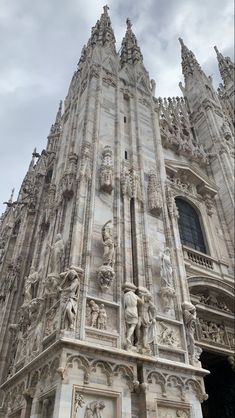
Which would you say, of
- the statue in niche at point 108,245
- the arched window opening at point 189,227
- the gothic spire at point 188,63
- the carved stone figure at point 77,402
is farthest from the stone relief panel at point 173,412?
the gothic spire at point 188,63

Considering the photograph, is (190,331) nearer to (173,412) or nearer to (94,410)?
(173,412)

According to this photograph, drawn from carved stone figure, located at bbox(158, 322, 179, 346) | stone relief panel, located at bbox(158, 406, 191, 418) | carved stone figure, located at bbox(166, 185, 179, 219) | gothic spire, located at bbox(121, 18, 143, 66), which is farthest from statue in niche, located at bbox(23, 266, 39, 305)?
gothic spire, located at bbox(121, 18, 143, 66)

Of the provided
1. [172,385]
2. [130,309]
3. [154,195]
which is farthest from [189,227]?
[172,385]

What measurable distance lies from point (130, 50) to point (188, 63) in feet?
27.7

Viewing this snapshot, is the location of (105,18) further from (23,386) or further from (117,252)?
(23,386)

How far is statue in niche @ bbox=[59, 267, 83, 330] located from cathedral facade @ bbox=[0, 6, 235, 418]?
1.0 inches

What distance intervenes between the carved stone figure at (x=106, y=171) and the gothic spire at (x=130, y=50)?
841 centimetres

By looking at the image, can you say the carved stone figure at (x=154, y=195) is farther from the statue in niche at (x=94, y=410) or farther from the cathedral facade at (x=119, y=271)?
the statue in niche at (x=94, y=410)

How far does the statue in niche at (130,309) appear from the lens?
7.95m

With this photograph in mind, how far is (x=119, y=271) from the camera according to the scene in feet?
29.6

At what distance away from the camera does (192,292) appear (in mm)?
11734

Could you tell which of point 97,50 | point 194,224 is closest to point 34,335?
point 194,224

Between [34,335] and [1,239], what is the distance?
11.7 m

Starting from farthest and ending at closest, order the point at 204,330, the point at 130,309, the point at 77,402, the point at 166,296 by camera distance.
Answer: the point at 204,330, the point at 166,296, the point at 130,309, the point at 77,402
